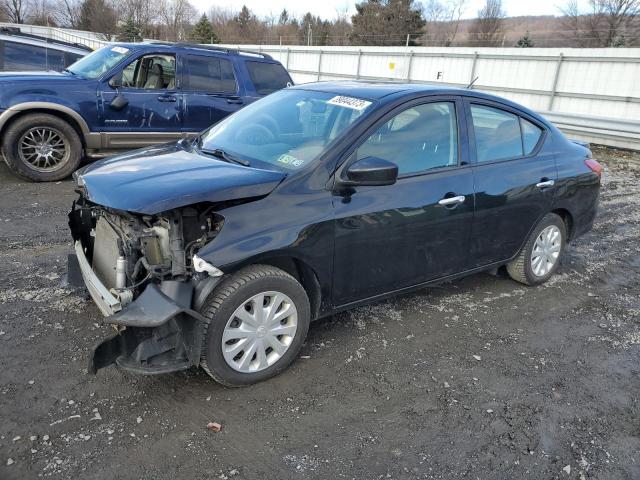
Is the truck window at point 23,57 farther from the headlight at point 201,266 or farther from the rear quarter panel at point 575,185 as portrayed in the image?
the rear quarter panel at point 575,185

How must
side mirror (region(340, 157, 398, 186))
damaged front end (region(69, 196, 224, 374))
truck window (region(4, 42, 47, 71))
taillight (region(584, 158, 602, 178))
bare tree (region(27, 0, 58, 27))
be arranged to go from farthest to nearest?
bare tree (region(27, 0, 58, 27)) < truck window (region(4, 42, 47, 71)) < taillight (region(584, 158, 602, 178)) < side mirror (region(340, 157, 398, 186)) < damaged front end (region(69, 196, 224, 374))

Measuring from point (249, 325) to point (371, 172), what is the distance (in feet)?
3.82

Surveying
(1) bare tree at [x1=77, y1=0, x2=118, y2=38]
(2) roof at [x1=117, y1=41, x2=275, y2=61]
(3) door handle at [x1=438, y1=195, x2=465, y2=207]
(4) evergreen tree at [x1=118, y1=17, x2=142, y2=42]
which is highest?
(1) bare tree at [x1=77, y1=0, x2=118, y2=38]

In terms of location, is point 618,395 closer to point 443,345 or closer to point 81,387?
point 443,345

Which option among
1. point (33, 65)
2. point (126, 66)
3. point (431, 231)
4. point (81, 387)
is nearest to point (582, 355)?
point (431, 231)

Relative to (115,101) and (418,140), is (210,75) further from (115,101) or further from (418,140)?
(418,140)

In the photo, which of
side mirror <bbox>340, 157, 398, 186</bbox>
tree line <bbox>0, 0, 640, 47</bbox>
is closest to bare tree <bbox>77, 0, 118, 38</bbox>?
tree line <bbox>0, 0, 640, 47</bbox>

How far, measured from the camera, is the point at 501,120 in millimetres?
4348

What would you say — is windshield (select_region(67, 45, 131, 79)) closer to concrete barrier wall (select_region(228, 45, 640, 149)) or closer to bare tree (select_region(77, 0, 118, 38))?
concrete barrier wall (select_region(228, 45, 640, 149))

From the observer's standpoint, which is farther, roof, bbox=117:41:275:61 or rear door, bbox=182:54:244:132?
rear door, bbox=182:54:244:132

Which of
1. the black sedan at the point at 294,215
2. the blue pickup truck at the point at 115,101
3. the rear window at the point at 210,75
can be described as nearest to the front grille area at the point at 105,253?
Answer: the black sedan at the point at 294,215

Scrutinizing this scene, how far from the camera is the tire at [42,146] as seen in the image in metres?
6.86

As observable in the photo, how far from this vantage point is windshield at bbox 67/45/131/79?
7.41 metres

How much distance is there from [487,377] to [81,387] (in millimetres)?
2506
